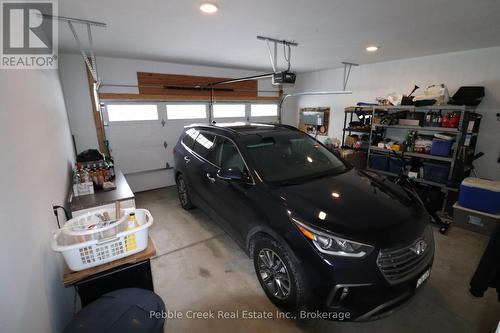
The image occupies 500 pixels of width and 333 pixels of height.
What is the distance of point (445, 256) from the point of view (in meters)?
2.55

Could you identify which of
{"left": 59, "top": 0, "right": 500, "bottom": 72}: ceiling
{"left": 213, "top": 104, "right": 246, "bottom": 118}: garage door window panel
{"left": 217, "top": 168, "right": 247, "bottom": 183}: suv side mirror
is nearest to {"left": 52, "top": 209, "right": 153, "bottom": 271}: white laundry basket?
{"left": 217, "top": 168, "right": 247, "bottom": 183}: suv side mirror

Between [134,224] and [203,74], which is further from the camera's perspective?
[203,74]

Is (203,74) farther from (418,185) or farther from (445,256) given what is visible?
(445,256)

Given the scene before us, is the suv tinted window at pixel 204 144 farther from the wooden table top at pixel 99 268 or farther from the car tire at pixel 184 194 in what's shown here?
the wooden table top at pixel 99 268

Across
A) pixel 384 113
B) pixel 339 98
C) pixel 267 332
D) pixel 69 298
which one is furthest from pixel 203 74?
pixel 267 332

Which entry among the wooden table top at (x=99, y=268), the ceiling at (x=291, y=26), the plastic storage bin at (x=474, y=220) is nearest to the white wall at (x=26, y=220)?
the wooden table top at (x=99, y=268)

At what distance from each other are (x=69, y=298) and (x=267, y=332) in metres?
1.49

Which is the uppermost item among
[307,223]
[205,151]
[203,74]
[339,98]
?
[203,74]

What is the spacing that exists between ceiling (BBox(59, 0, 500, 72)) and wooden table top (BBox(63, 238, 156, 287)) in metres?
1.95

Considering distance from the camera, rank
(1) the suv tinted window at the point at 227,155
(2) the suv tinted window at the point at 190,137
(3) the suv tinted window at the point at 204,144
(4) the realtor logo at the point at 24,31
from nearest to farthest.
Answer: (4) the realtor logo at the point at 24,31 → (1) the suv tinted window at the point at 227,155 → (3) the suv tinted window at the point at 204,144 → (2) the suv tinted window at the point at 190,137

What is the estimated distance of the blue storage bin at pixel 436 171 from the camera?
3459mm

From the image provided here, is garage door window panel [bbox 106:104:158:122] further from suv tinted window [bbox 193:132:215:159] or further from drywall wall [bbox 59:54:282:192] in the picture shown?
suv tinted window [bbox 193:132:215:159]

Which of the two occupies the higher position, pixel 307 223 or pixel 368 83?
pixel 368 83

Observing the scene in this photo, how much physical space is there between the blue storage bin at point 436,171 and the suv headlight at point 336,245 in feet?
9.89
